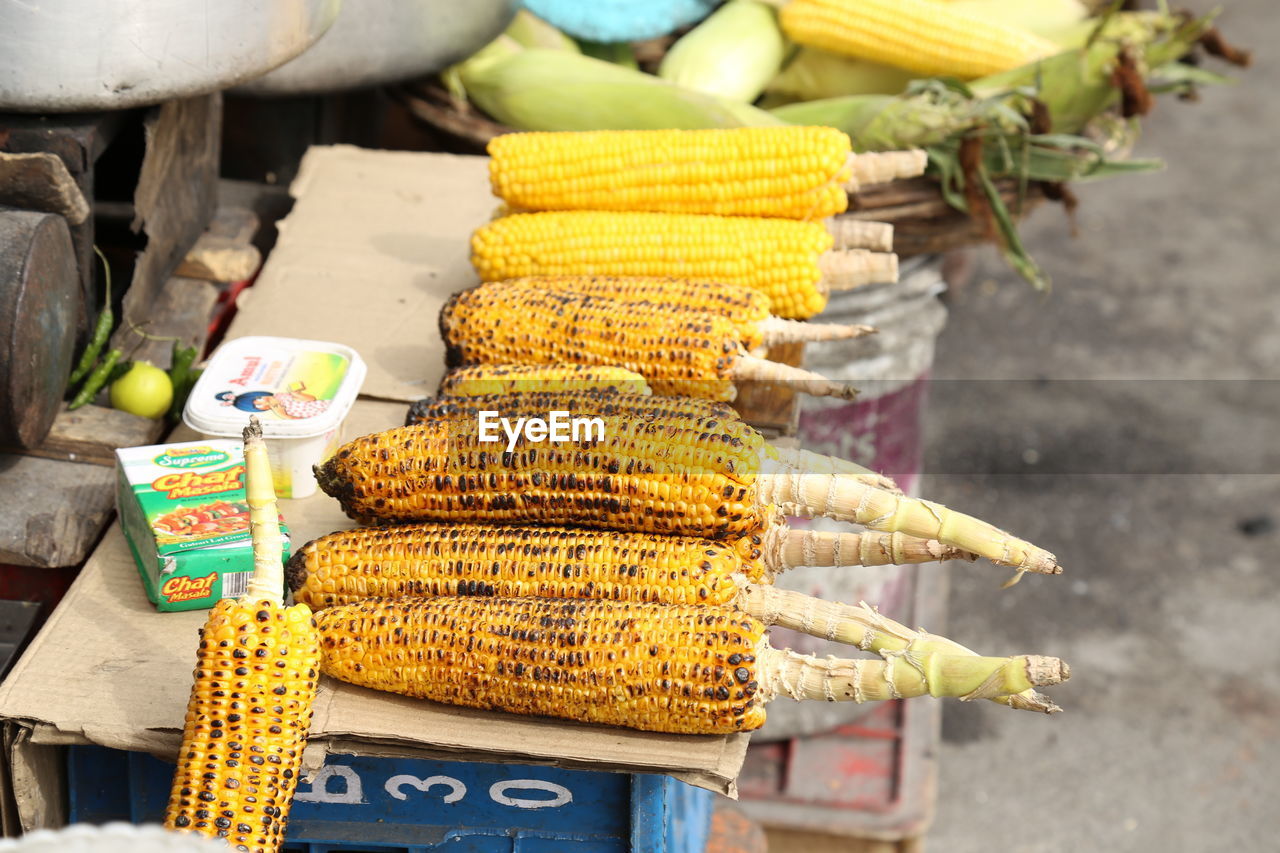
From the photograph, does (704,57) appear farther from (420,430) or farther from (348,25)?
(420,430)

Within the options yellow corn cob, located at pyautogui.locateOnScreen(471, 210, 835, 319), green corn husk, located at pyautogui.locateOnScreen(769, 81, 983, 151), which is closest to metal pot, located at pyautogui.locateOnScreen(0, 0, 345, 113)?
yellow corn cob, located at pyautogui.locateOnScreen(471, 210, 835, 319)

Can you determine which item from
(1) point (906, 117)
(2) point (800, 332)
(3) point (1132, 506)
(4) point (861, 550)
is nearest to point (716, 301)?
(2) point (800, 332)

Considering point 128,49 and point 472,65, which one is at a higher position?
point 128,49

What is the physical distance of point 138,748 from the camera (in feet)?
6.11

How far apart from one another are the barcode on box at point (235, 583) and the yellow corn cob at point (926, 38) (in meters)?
2.53

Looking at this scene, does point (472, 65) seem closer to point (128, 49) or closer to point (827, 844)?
point (128, 49)

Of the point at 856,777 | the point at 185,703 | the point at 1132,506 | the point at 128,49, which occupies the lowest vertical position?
the point at 1132,506

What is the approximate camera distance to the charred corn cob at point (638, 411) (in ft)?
6.79

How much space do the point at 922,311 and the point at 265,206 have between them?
1826 mm

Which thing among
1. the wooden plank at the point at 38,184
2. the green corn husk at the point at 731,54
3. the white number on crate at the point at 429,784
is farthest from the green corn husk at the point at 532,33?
the white number on crate at the point at 429,784

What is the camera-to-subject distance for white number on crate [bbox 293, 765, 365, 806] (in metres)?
1.99

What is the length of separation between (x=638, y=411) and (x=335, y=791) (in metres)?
0.75

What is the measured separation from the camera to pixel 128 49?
2.29 metres

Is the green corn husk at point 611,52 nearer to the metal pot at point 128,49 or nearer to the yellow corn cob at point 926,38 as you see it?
the yellow corn cob at point 926,38
